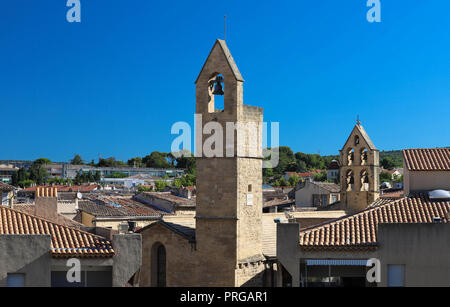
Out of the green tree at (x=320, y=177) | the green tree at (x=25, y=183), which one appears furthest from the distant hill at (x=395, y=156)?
the green tree at (x=25, y=183)

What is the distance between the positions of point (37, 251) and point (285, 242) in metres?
8.28

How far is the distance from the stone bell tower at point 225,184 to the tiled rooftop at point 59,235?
17.7 ft

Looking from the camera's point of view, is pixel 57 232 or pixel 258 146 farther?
pixel 258 146

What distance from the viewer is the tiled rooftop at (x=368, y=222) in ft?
65.7

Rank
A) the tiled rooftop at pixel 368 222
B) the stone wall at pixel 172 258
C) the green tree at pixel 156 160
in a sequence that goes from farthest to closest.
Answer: the green tree at pixel 156 160 → the stone wall at pixel 172 258 → the tiled rooftop at pixel 368 222

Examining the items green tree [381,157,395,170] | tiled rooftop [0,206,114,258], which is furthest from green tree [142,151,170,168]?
tiled rooftop [0,206,114,258]

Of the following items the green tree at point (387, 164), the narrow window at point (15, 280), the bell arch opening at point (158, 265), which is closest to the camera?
the narrow window at point (15, 280)

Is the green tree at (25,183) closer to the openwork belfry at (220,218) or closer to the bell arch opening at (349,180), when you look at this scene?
the bell arch opening at (349,180)

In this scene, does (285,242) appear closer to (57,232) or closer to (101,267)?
(101,267)

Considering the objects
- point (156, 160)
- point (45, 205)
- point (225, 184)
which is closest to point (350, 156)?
point (225, 184)

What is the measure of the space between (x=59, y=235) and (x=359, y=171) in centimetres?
2190
